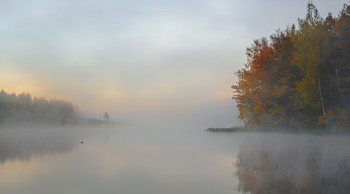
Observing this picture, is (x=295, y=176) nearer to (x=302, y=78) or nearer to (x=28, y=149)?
(x=28, y=149)

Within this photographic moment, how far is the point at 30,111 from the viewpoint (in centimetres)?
12500

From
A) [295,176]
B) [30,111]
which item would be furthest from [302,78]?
[30,111]

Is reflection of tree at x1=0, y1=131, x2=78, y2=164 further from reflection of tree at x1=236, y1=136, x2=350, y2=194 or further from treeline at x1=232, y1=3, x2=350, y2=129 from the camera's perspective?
treeline at x1=232, y1=3, x2=350, y2=129

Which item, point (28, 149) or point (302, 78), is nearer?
point (28, 149)

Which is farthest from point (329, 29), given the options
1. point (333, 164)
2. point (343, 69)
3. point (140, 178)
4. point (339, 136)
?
point (140, 178)

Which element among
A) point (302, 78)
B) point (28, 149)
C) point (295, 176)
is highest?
point (302, 78)

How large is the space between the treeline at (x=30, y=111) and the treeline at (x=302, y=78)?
11116 centimetres

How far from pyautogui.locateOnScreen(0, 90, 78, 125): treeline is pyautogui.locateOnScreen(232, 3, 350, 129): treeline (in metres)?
111

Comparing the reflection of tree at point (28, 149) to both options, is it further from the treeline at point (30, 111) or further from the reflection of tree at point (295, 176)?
the treeline at point (30, 111)

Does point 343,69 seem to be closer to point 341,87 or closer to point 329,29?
point 341,87

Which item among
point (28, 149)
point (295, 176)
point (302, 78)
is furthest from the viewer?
point (302, 78)

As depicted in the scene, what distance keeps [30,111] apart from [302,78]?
127m

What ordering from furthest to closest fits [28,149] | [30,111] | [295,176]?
[30,111]
[28,149]
[295,176]

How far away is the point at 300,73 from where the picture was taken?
29000 mm
